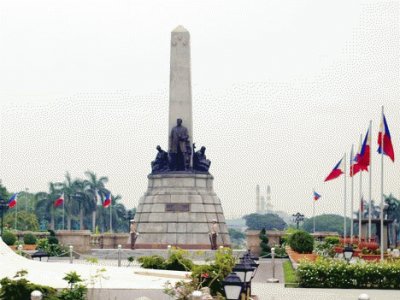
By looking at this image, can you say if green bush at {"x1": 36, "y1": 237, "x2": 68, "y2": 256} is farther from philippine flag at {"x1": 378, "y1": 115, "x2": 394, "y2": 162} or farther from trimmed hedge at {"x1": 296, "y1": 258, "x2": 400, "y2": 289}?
trimmed hedge at {"x1": 296, "y1": 258, "x2": 400, "y2": 289}

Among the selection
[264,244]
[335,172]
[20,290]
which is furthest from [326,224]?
[20,290]

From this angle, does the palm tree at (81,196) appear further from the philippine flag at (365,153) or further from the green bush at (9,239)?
the philippine flag at (365,153)

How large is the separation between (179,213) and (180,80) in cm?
706

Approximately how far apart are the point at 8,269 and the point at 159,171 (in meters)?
34.5

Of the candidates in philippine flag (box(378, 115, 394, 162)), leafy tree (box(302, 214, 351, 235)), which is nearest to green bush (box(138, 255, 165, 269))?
philippine flag (box(378, 115, 394, 162))

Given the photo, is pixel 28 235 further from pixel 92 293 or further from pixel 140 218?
pixel 92 293

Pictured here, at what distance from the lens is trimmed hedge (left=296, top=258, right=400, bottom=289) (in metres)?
25.2

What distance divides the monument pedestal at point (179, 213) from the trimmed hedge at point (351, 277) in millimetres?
22317

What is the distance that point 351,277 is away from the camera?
992 inches

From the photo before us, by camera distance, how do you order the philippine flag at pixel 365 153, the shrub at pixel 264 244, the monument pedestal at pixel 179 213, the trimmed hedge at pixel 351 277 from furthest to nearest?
the shrub at pixel 264 244 → the monument pedestal at pixel 179 213 → the philippine flag at pixel 365 153 → the trimmed hedge at pixel 351 277

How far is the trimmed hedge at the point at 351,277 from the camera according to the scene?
82.7 ft

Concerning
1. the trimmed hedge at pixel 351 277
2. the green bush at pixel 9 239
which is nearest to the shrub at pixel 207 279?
→ the trimmed hedge at pixel 351 277

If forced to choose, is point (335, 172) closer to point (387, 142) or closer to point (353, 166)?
point (353, 166)

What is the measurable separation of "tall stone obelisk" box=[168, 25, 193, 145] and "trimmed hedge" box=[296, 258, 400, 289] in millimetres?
25355
